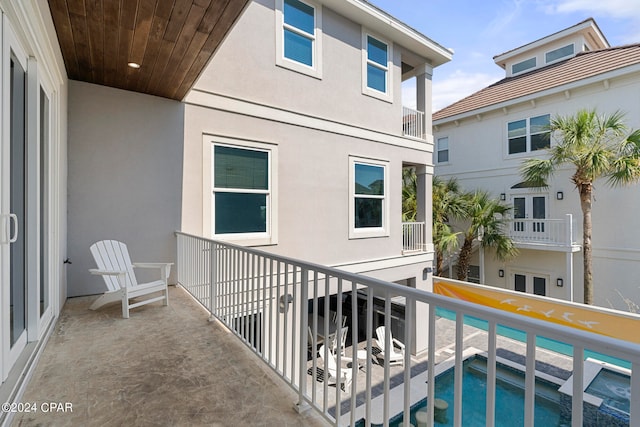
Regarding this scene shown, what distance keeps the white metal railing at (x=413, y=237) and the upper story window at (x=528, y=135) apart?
524 cm

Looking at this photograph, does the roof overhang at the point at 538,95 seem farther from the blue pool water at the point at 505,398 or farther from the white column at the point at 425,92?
the blue pool water at the point at 505,398

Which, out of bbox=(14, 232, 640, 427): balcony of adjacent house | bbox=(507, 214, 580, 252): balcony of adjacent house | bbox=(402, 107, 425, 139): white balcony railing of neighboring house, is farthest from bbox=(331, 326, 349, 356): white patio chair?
bbox=(507, 214, 580, 252): balcony of adjacent house

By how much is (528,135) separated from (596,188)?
2489mm

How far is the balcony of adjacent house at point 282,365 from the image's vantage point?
114 cm

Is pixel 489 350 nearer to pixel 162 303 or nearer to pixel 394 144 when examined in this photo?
pixel 162 303

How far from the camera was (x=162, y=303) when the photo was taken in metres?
4.12

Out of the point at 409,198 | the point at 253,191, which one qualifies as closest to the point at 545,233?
the point at 409,198

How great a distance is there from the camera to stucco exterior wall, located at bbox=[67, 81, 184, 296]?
4.19 metres

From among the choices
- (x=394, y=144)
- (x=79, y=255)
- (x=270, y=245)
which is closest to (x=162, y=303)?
(x=79, y=255)

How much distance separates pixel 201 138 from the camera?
4965 mm

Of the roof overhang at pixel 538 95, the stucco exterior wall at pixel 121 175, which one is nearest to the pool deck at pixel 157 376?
the stucco exterior wall at pixel 121 175

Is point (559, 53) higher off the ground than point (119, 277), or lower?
higher

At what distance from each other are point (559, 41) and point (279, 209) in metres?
12.2

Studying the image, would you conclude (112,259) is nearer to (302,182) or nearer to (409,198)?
(302,182)
